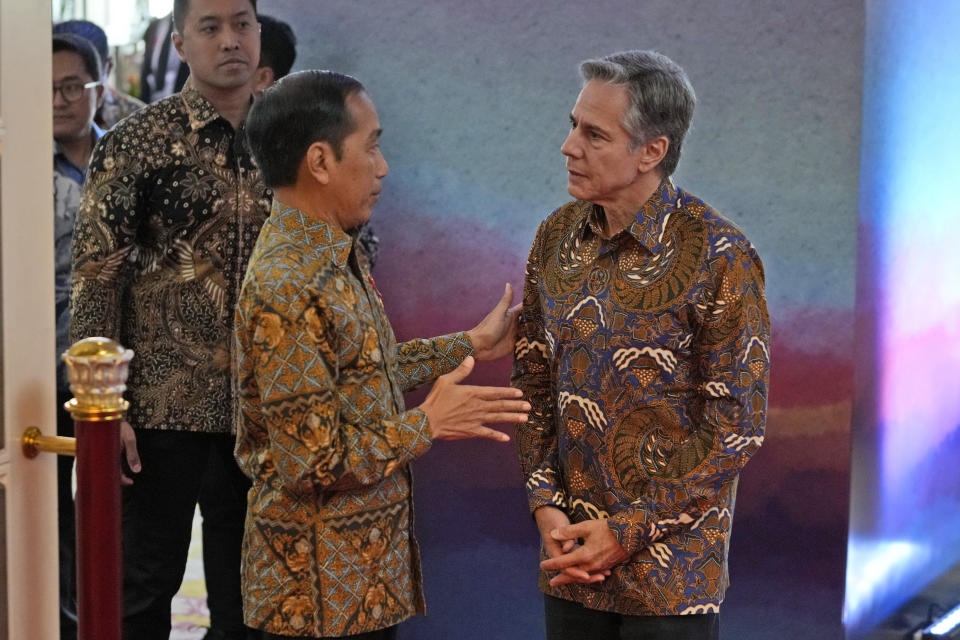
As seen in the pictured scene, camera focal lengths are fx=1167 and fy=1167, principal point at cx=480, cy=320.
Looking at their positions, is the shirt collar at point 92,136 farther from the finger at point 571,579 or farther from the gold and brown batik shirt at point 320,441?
the finger at point 571,579

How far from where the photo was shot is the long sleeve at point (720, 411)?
1946 mm

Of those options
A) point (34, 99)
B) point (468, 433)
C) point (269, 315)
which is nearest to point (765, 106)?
point (468, 433)

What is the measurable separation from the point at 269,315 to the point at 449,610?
1681 mm

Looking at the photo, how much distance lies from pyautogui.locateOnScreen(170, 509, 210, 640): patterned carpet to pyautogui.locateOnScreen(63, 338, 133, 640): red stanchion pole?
2.11 meters

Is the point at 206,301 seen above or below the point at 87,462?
above

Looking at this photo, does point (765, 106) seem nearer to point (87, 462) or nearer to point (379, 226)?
point (379, 226)

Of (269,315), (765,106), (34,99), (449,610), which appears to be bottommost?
(449,610)

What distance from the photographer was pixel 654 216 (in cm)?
203

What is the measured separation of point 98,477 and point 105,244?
1298 mm

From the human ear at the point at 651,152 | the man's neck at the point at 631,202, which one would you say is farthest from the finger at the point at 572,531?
the human ear at the point at 651,152

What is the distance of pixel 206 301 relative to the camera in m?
2.69

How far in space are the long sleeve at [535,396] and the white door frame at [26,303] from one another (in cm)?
86

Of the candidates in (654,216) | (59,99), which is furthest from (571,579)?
(59,99)

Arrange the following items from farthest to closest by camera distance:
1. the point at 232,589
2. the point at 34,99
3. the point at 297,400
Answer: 1. the point at 232,589
2. the point at 297,400
3. the point at 34,99
